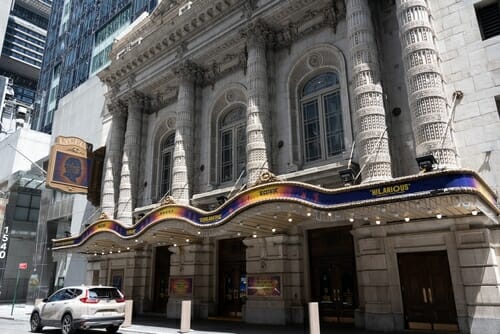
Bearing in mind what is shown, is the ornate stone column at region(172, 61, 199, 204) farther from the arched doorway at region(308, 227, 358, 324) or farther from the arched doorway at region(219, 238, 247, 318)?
the arched doorway at region(308, 227, 358, 324)

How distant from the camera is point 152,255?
23172mm

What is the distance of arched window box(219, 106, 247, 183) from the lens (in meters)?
20.5

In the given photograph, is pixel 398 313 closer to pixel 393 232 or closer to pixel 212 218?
pixel 393 232

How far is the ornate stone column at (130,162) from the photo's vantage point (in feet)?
79.2

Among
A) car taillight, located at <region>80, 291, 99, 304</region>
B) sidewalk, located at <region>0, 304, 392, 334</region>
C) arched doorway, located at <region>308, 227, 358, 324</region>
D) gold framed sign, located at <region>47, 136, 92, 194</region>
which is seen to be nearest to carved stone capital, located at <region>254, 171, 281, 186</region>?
arched doorway, located at <region>308, 227, 358, 324</region>

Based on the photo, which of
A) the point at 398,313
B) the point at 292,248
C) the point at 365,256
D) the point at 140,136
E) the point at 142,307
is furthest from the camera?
the point at 140,136

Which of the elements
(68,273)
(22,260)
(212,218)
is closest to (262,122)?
(212,218)

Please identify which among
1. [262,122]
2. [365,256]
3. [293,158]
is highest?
[262,122]

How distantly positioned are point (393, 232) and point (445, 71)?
6248mm

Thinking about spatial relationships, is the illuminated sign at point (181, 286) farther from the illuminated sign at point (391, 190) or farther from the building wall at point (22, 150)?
the building wall at point (22, 150)

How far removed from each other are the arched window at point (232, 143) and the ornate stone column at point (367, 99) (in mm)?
7618

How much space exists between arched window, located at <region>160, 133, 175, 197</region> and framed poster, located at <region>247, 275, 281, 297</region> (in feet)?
34.1

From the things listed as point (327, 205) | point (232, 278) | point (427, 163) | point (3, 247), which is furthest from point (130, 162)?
point (3, 247)

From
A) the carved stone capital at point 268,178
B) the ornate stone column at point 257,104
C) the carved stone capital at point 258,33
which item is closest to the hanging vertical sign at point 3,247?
the ornate stone column at point 257,104
